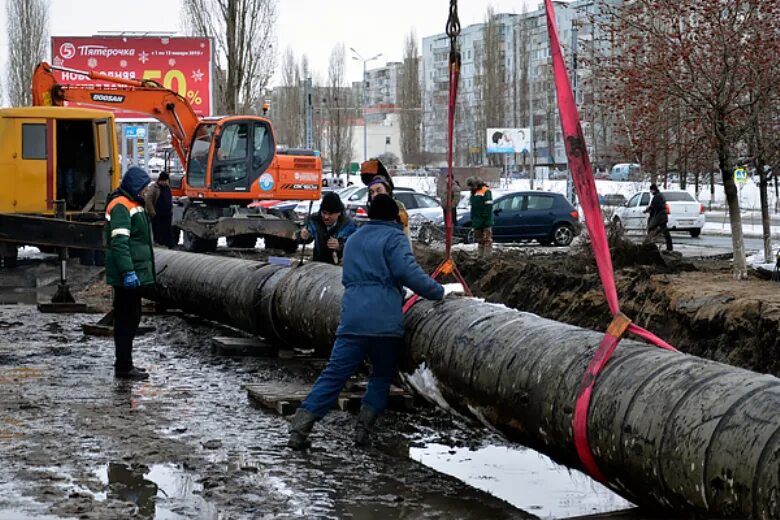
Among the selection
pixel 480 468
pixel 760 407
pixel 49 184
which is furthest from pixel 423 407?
pixel 49 184

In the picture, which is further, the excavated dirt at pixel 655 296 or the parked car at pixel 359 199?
the parked car at pixel 359 199

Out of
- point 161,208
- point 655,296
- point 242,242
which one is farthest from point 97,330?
point 242,242

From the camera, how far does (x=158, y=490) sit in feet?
21.2

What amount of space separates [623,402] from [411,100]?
82.3 meters

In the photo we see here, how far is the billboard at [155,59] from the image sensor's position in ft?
133

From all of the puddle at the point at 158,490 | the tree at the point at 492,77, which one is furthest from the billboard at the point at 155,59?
the tree at the point at 492,77

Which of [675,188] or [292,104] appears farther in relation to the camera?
[292,104]

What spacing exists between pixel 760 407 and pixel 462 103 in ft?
313

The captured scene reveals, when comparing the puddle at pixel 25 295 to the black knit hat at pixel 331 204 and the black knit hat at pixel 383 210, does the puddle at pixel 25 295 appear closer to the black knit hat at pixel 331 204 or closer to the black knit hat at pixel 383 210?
the black knit hat at pixel 331 204

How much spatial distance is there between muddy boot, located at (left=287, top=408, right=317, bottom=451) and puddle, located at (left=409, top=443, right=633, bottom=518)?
687 mm

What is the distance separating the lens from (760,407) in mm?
5000

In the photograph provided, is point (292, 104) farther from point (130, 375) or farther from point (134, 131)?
point (130, 375)

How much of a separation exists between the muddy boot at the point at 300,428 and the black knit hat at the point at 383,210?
4.29ft

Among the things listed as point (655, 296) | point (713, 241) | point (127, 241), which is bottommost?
point (713, 241)
